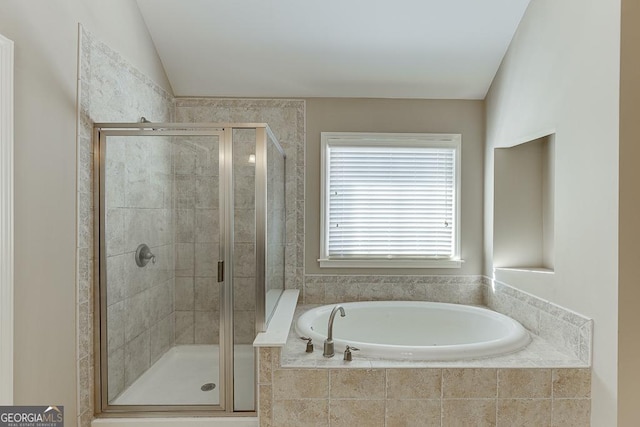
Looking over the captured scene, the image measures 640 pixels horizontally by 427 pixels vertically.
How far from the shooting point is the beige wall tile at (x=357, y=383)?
1.87 meters

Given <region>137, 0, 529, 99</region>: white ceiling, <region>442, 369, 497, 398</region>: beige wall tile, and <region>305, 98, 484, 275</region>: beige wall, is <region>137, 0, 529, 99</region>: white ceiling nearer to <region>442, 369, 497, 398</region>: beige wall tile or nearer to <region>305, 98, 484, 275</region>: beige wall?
<region>305, 98, 484, 275</region>: beige wall

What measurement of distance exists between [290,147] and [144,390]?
198 centimetres

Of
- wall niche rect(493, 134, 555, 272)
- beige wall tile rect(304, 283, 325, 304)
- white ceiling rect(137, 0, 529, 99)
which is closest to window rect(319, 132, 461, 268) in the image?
beige wall tile rect(304, 283, 325, 304)

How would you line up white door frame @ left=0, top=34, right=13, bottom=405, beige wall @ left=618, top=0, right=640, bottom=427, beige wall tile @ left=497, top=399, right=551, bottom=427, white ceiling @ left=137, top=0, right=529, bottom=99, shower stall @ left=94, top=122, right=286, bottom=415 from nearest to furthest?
1. white door frame @ left=0, top=34, right=13, bottom=405
2. beige wall @ left=618, top=0, right=640, bottom=427
3. beige wall tile @ left=497, top=399, right=551, bottom=427
4. shower stall @ left=94, top=122, right=286, bottom=415
5. white ceiling @ left=137, top=0, right=529, bottom=99

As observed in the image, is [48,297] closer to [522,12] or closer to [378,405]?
[378,405]

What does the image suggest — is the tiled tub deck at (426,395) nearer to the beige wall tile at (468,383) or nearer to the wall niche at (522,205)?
the beige wall tile at (468,383)

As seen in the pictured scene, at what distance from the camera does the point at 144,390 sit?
6.99ft

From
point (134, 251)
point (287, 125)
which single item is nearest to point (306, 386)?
point (134, 251)

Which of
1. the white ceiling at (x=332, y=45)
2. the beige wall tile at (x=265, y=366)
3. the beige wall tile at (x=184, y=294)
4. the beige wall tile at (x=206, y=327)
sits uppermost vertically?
the white ceiling at (x=332, y=45)

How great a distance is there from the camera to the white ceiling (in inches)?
97.4

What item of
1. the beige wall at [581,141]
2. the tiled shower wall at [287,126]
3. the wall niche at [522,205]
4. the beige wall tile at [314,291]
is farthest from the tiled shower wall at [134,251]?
the wall niche at [522,205]

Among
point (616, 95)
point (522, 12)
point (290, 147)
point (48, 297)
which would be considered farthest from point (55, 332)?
point (522, 12)

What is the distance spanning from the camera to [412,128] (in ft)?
10.2

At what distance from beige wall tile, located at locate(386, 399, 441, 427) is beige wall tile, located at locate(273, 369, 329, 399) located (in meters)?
0.34
